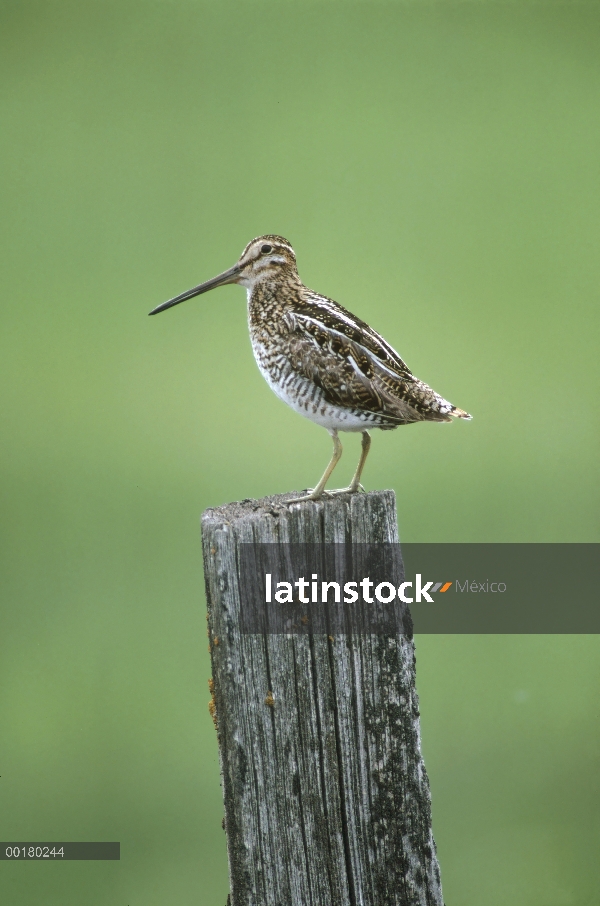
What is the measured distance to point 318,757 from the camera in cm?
231

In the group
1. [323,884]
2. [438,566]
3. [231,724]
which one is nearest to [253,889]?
[323,884]

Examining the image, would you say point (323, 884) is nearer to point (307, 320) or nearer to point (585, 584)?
point (307, 320)

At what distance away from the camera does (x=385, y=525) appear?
2.38m

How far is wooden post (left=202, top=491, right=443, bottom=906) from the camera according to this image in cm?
230

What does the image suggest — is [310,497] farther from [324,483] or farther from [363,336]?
[363,336]

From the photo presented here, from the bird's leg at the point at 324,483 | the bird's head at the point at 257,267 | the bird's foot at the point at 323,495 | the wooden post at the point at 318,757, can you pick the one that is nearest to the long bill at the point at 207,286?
the bird's head at the point at 257,267

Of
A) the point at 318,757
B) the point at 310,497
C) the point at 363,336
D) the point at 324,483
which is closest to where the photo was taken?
the point at 318,757

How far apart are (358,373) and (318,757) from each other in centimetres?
145

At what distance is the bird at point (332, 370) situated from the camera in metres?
3.25

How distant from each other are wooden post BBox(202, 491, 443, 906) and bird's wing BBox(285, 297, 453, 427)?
97 centimetres

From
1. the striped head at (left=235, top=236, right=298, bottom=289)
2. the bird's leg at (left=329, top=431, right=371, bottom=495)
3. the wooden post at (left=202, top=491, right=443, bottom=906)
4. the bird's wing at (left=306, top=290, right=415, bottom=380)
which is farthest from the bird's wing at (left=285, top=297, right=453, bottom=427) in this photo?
the wooden post at (left=202, top=491, right=443, bottom=906)

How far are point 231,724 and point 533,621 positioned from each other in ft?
11.6

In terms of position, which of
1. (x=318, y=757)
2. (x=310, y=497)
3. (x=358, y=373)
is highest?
(x=358, y=373)

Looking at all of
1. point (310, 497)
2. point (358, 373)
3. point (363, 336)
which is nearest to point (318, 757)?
point (310, 497)
